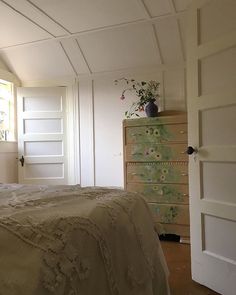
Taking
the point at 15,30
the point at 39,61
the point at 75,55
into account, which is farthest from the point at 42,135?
the point at 15,30

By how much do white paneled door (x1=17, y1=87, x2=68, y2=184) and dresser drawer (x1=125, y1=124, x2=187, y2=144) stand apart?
108cm

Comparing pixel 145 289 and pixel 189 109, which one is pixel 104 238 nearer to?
pixel 145 289

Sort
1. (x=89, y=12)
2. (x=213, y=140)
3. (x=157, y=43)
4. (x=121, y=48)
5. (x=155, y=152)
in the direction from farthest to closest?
(x=121, y=48) < (x=157, y=43) < (x=155, y=152) < (x=89, y=12) < (x=213, y=140)

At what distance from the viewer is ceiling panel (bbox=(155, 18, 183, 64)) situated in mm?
3338

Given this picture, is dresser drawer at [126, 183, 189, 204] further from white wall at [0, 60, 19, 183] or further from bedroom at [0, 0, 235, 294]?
white wall at [0, 60, 19, 183]

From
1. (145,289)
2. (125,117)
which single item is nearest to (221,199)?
(145,289)

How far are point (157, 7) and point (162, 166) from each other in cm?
167

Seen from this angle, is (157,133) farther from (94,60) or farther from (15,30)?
(15,30)

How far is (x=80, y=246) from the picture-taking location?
0.94 meters

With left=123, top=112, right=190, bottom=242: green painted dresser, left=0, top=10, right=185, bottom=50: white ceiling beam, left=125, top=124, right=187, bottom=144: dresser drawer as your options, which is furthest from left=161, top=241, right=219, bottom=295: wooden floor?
left=0, top=10, right=185, bottom=50: white ceiling beam

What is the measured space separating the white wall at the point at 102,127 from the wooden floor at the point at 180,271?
1.17 metres

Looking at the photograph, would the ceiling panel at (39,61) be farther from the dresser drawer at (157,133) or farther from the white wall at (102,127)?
the dresser drawer at (157,133)

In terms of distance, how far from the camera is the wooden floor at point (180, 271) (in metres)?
2.17

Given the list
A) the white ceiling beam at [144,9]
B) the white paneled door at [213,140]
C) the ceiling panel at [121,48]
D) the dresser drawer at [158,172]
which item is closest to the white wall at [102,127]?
the ceiling panel at [121,48]
